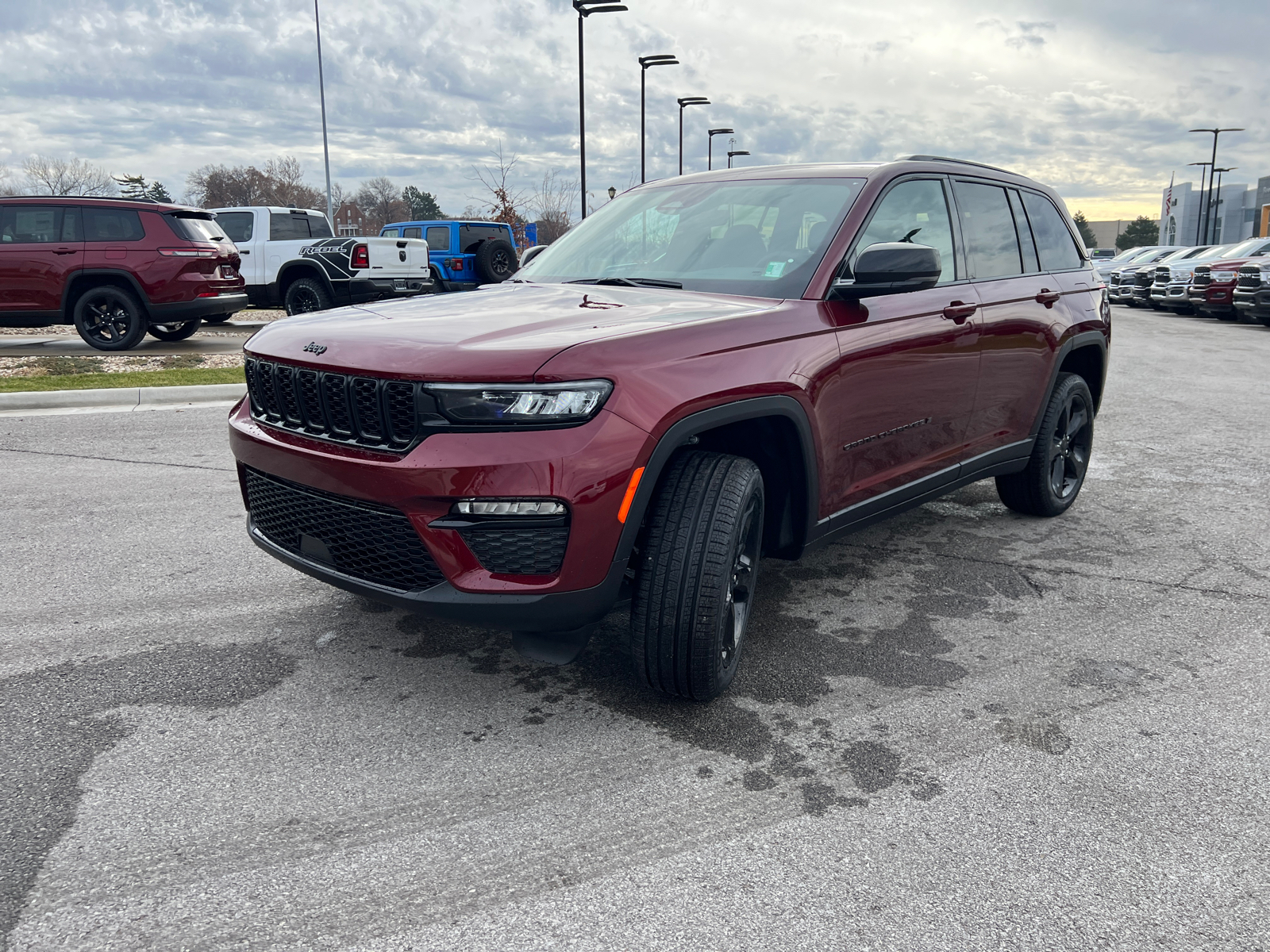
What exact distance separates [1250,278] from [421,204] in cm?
7959

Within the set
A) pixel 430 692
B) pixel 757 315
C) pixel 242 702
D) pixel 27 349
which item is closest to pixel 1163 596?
pixel 757 315

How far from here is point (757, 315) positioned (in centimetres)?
323

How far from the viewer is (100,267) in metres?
11.9

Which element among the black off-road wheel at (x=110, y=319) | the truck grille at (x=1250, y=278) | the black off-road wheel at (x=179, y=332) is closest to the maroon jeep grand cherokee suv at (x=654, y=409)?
the black off-road wheel at (x=110, y=319)

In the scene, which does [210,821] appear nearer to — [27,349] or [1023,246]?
[1023,246]

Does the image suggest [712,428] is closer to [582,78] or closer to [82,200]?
[82,200]

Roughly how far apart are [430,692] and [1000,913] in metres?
1.78

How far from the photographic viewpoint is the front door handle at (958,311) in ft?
13.5

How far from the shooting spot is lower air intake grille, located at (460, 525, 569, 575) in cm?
267

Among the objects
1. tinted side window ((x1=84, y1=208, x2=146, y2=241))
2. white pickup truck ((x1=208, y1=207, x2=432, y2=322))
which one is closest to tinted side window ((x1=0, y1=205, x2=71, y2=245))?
tinted side window ((x1=84, y1=208, x2=146, y2=241))

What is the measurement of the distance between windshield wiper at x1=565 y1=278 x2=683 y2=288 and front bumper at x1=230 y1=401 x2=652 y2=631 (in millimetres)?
1214

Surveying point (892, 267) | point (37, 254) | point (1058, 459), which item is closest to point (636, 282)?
point (892, 267)

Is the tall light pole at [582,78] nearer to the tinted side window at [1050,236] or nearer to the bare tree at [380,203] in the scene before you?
the tinted side window at [1050,236]

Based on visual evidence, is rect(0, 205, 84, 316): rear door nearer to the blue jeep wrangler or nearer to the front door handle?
the blue jeep wrangler
